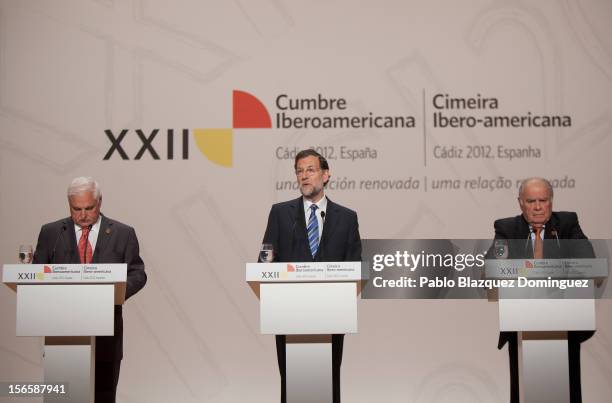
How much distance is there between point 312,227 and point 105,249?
137 centimetres

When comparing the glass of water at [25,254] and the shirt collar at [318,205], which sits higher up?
the shirt collar at [318,205]

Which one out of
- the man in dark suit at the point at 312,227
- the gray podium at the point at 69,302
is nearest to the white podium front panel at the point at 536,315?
the man in dark suit at the point at 312,227

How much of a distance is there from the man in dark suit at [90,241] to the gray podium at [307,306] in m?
1.10

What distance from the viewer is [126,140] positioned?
6.10 metres

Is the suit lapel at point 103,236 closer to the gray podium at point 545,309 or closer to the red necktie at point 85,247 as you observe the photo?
the red necktie at point 85,247

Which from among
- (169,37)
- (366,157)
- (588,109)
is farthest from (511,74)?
(169,37)

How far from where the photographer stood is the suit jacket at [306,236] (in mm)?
4809

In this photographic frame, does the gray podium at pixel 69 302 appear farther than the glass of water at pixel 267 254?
No

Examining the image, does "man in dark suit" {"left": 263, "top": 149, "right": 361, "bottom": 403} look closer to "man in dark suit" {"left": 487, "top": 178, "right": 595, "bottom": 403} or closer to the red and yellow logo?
"man in dark suit" {"left": 487, "top": 178, "right": 595, "bottom": 403}

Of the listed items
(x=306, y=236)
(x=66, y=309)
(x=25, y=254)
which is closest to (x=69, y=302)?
(x=66, y=309)

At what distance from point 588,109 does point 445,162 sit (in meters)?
1.26

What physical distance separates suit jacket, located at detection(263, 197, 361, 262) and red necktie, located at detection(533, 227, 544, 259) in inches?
44.9

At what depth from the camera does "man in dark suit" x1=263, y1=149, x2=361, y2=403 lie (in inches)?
190

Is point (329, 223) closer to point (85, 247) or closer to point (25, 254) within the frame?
point (85, 247)
